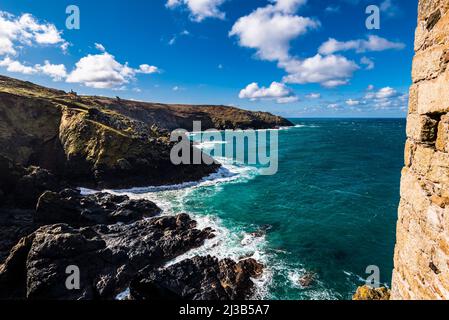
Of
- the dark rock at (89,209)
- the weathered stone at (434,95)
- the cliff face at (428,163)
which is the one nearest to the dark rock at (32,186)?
the dark rock at (89,209)

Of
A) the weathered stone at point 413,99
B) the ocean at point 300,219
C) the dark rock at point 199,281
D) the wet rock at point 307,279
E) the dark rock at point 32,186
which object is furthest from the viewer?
the dark rock at point 32,186

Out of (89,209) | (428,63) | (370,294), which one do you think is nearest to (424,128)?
(428,63)

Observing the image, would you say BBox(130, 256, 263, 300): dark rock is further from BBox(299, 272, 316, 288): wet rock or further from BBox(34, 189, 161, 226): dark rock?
BBox(34, 189, 161, 226): dark rock

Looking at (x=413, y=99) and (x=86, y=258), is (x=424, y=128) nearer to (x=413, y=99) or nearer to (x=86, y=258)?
(x=413, y=99)

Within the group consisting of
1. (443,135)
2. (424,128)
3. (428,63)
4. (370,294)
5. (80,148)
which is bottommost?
(370,294)

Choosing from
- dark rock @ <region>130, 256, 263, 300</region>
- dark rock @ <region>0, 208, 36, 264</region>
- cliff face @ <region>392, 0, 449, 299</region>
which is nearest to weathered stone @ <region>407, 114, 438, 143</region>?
cliff face @ <region>392, 0, 449, 299</region>

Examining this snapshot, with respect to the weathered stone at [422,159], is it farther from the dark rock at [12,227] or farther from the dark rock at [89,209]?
the dark rock at [89,209]

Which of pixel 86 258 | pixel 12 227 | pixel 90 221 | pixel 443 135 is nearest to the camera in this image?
pixel 443 135
